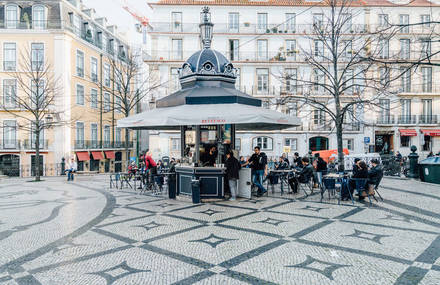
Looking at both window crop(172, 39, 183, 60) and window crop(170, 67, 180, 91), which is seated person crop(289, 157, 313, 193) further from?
window crop(172, 39, 183, 60)

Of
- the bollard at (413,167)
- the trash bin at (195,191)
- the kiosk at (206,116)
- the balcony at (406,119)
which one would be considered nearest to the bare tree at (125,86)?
the kiosk at (206,116)

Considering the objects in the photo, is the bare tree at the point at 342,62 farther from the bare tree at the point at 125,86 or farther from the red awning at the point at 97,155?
the red awning at the point at 97,155

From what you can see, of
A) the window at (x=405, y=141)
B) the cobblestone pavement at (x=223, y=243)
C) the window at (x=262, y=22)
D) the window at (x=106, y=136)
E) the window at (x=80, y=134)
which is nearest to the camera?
the cobblestone pavement at (x=223, y=243)

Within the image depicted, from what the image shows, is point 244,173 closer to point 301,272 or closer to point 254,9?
point 301,272

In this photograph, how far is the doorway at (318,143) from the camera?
32.7 metres

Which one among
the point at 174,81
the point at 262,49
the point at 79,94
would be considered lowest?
the point at 79,94

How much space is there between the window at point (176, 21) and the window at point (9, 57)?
48.4ft

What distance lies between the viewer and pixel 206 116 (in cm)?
852

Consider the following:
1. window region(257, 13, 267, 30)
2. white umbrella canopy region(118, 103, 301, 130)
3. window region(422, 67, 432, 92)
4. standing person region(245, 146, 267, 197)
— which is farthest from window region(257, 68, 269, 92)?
white umbrella canopy region(118, 103, 301, 130)

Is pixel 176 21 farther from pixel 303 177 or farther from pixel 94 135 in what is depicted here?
pixel 303 177

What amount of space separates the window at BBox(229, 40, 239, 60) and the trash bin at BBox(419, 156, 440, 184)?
21511 mm

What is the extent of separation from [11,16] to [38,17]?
2.35 metres

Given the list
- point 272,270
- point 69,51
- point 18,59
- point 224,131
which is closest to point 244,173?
point 224,131

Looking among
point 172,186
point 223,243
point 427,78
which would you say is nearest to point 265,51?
point 427,78
